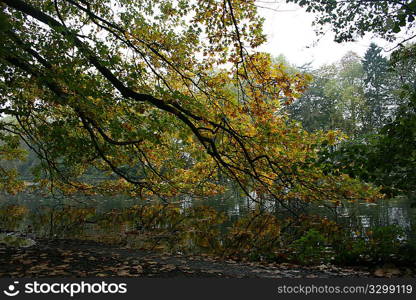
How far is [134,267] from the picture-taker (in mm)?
6152

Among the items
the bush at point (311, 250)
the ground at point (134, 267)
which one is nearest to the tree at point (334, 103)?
the bush at point (311, 250)

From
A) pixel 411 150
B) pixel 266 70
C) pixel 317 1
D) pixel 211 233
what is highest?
pixel 317 1

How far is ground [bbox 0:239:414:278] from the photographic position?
5566mm

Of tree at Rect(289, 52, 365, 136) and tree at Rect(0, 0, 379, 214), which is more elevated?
tree at Rect(289, 52, 365, 136)

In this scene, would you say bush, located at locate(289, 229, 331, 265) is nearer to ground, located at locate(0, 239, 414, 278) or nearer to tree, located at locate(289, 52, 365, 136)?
ground, located at locate(0, 239, 414, 278)

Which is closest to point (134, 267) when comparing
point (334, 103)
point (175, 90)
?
point (175, 90)

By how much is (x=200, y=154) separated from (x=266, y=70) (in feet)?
11.5

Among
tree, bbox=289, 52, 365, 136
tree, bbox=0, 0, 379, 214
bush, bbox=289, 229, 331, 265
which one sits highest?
tree, bbox=289, 52, 365, 136

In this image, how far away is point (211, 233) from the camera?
37.7 ft

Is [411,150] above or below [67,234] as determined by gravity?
above

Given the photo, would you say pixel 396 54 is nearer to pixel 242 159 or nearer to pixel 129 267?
pixel 242 159

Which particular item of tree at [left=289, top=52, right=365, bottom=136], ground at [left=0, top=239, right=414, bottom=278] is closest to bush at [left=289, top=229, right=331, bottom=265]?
ground at [left=0, top=239, right=414, bottom=278]

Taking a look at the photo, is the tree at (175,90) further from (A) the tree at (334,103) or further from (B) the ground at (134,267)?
(A) the tree at (334,103)

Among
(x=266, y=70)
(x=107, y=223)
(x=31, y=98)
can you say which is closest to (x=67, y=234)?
(x=107, y=223)
